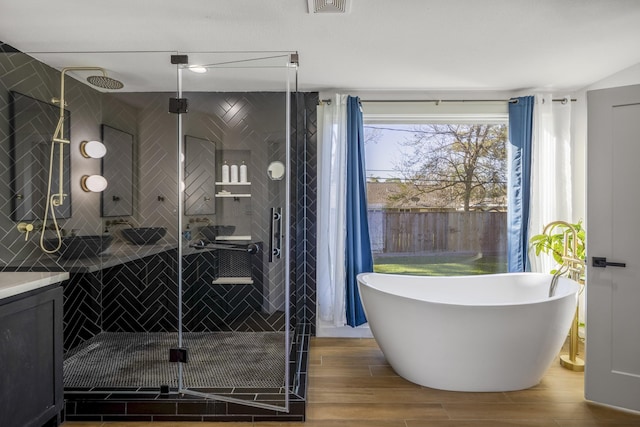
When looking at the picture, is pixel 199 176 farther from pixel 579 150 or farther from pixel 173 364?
pixel 579 150

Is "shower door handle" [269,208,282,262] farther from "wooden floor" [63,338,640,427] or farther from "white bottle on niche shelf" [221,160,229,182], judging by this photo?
"wooden floor" [63,338,640,427]

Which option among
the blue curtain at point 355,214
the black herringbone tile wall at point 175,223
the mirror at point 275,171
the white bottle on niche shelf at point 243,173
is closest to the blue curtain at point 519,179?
the blue curtain at point 355,214

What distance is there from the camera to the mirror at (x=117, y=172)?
3391mm

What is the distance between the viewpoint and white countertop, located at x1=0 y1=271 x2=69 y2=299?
1.77m

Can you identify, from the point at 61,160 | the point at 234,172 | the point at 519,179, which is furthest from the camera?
the point at 519,179

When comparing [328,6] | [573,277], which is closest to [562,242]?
[573,277]

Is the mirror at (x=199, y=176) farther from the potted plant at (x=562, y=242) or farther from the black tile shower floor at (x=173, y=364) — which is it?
the potted plant at (x=562, y=242)

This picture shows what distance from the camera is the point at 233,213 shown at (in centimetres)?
321

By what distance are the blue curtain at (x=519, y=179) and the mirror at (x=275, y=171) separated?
2103 mm

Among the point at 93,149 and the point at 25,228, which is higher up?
the point at 93,149

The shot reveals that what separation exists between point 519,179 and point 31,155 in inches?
154

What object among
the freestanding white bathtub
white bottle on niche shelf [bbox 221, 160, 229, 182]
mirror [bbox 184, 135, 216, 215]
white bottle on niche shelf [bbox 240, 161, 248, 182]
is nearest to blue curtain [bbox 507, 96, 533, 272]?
the freestanding white bathtub

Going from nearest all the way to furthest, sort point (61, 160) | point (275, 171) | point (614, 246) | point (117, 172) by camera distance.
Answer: point (614, 246)
point (61, 160)
point (275, 171)
point (117, 172)

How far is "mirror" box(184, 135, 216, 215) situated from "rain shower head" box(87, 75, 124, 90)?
2.78 feet
